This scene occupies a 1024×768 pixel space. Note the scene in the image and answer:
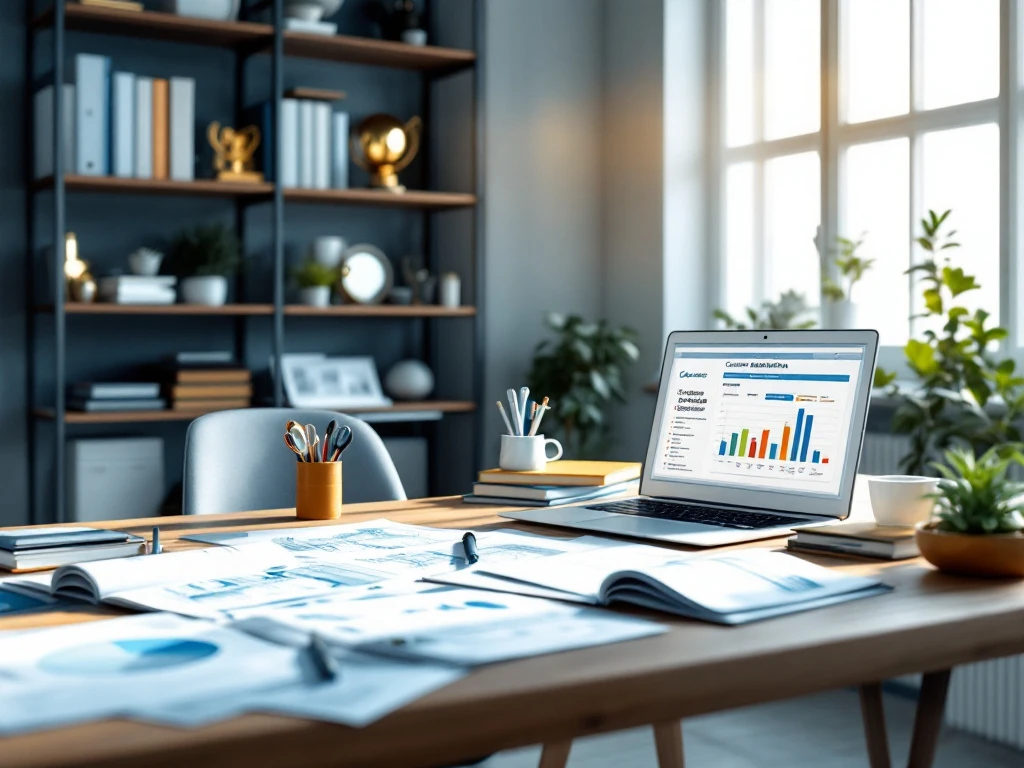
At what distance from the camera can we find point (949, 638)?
1062 mm

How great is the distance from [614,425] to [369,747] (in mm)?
3568

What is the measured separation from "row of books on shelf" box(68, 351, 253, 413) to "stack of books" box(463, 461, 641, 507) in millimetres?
1805

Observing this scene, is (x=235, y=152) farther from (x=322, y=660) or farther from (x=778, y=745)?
(x=322, y=660)

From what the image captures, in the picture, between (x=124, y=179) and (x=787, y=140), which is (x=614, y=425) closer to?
(x=787, y=140)

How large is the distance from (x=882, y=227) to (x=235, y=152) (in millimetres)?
1931

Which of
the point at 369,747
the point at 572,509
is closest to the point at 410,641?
the point at 369,747

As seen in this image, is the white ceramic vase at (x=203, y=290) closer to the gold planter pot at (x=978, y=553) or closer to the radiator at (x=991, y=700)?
the radiator at (x=991, y=700)

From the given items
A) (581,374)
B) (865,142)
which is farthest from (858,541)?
(581,374)

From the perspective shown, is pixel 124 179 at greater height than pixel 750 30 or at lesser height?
lesser

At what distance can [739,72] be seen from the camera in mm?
4082

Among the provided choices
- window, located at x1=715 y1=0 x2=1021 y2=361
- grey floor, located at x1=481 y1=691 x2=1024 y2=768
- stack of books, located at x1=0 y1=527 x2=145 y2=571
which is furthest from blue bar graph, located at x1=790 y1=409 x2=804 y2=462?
window, located at x1=715 y1=0 x2=1021 y2=361

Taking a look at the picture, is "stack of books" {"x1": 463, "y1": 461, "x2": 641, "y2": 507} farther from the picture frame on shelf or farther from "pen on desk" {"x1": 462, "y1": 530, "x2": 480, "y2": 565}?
the picture frame on shelf

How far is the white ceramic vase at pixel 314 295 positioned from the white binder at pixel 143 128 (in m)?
0.58

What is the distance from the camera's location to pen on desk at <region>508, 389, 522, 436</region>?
1.96 metres
